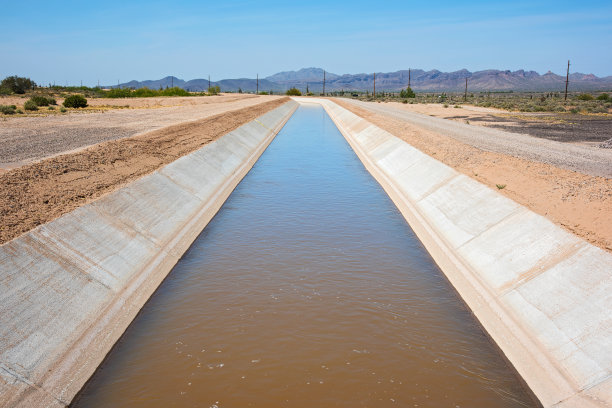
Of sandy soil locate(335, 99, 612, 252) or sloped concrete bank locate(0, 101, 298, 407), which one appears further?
sandy soil locate(335, 99, 612, 252)

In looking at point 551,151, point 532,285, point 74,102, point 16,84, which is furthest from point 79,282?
point 16,84

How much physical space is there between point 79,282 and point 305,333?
3.74 meters

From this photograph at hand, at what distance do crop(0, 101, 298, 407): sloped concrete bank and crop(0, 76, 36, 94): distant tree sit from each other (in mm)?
69278

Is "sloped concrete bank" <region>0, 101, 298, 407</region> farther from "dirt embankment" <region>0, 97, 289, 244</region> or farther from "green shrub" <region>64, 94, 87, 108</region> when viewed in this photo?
"green shrub" <region>64, 94, 87, 108</region>

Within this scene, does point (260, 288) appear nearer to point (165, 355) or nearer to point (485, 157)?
point (165, 355)

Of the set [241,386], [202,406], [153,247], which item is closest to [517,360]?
[241,386]

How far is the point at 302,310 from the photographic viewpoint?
340 inches

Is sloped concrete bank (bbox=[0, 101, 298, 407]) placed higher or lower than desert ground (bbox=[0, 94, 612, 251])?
lower

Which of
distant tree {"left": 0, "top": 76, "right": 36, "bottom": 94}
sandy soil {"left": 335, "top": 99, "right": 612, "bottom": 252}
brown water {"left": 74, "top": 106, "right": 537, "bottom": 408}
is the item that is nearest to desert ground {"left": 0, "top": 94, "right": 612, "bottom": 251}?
sandy soil {"left": 335, "top": 99, "right": 612, "bottom": 252}

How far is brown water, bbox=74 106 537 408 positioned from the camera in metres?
6.47

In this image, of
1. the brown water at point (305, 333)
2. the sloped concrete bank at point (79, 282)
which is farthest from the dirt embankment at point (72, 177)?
the brown water at point (305, 333)

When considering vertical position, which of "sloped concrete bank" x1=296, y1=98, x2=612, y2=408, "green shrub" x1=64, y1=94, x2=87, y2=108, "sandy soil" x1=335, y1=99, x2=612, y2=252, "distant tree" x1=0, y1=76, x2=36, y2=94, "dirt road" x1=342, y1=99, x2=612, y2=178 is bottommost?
"sloped concrete bank" x1=296, y1=98, x2=612, y2=408

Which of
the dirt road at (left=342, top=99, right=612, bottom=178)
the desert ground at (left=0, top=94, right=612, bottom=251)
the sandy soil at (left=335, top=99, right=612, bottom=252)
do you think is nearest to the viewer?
the sandy soil at (left=335, top=99, right=612, bottom=252)

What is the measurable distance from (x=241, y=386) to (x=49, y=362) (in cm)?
250
